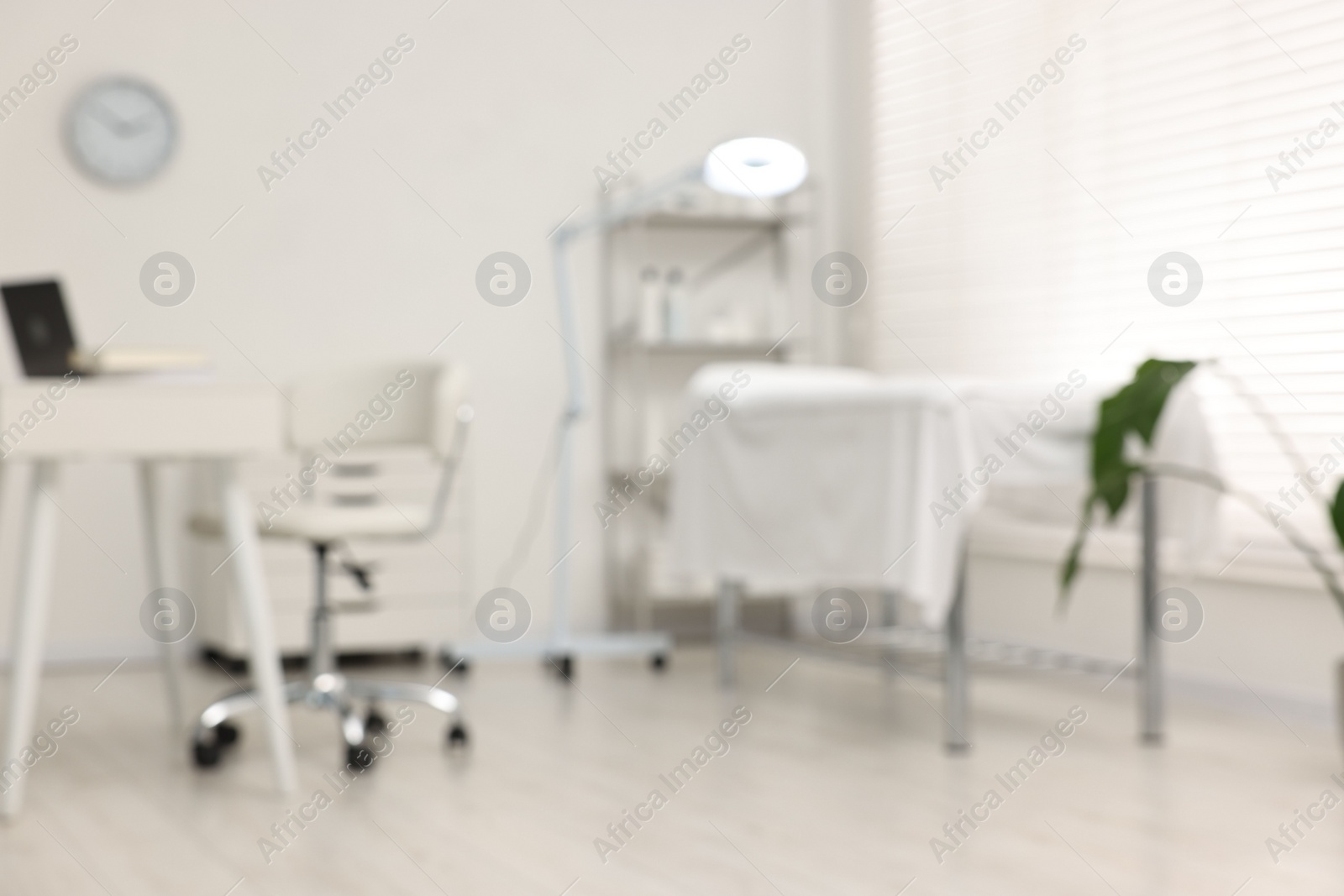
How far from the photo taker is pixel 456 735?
2.89m

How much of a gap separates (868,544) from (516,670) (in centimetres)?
157

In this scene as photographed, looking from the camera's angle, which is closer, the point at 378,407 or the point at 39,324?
the point at 39,324

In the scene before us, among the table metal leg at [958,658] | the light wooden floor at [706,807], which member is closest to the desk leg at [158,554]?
the light wooden floor at [706,807]

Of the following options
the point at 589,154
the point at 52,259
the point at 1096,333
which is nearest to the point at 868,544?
the point at 1096,333

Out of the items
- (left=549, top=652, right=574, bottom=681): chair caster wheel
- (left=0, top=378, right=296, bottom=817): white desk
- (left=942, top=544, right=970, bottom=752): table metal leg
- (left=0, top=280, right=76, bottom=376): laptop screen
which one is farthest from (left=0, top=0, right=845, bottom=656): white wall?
(left=942, top=544, right=970, bottom=752): table metal leg

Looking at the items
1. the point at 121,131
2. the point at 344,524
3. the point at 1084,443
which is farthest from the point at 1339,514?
the point at 121,131

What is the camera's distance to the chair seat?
2.84m

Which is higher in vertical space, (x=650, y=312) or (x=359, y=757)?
(x=650, y=312)

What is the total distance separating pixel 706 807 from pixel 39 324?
1.71 m

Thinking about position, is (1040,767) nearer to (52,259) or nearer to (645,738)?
(645,738)

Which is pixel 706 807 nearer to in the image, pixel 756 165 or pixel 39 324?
pixel 39 324

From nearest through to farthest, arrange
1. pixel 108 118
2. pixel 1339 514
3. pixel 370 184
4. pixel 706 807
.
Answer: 1. pixel 1339 514
2. pixel 706 807
3. pixel 108 118
4. pixel 370 184

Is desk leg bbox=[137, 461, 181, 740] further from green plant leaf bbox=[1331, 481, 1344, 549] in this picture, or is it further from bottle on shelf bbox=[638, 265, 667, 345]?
green plant leaf bbox=[1331, 481, 1344, 549]

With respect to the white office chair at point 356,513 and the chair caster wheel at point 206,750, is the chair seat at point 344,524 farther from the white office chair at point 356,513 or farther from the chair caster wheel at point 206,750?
the chair caster wheel at point 206,750
